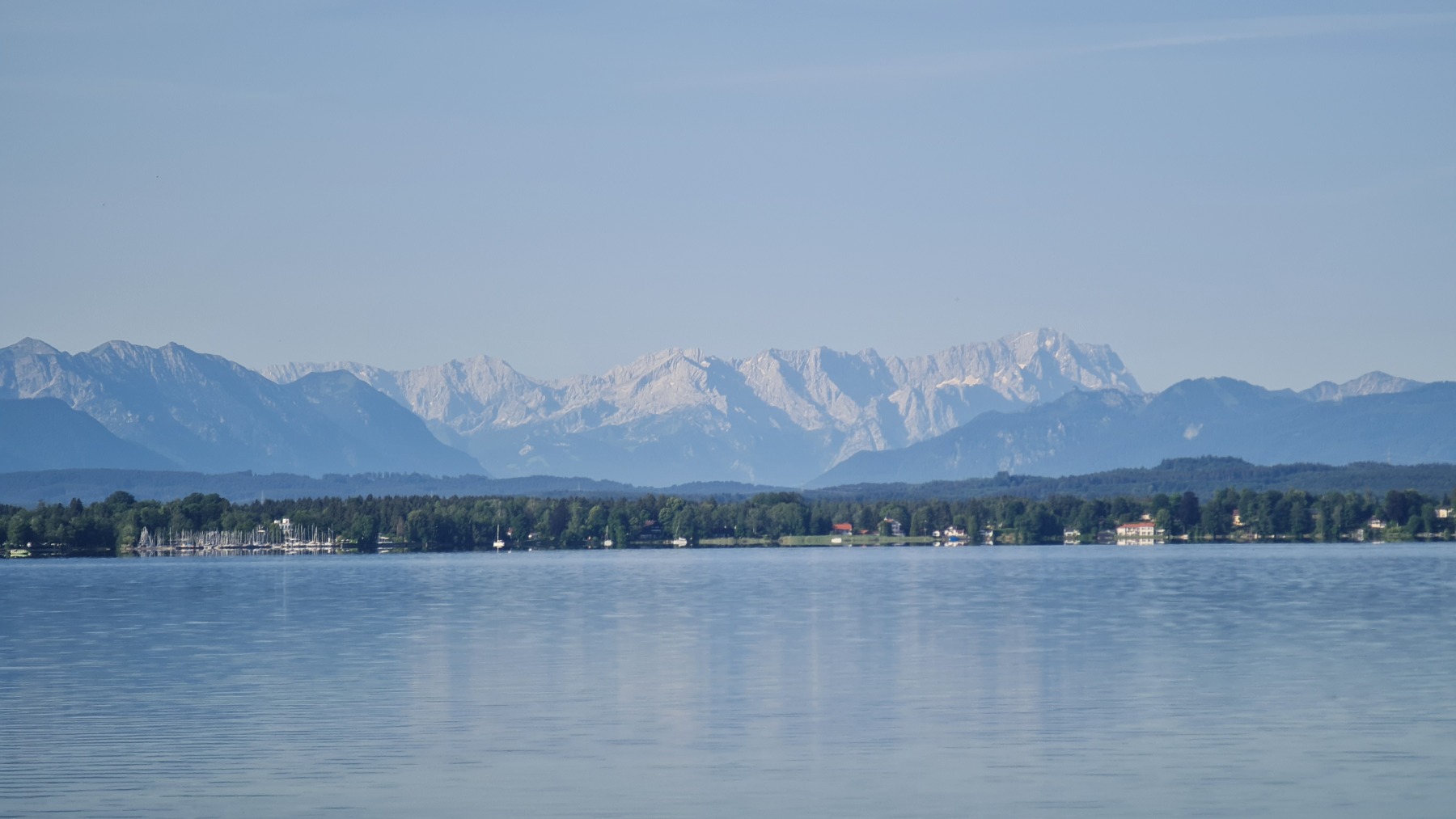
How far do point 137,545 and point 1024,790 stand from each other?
18326 centimetres

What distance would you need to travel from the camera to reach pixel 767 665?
160 ft

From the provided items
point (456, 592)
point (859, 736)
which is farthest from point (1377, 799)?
point (456, 592)

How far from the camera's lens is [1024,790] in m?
28.7

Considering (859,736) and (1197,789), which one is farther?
(859,736)

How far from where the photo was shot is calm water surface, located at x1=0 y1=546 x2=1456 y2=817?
2873 centimetres

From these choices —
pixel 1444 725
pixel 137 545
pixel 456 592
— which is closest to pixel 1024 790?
pixel 1444 725

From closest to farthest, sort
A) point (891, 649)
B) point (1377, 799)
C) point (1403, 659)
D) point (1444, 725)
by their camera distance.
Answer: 1. point (1377, 799)
2. point (1444, 725)
3. point (1403, 659)
4. point (891, 649)

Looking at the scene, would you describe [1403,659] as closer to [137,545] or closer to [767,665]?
[767,665]

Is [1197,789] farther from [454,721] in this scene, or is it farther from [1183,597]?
[1183,597]

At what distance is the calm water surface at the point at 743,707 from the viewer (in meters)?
28.7

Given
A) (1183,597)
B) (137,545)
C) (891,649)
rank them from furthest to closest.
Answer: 1. (137,545)
2. (1183,597)
3. (891,649)

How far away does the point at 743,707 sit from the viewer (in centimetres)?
3941

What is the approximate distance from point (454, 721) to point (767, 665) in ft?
43.3

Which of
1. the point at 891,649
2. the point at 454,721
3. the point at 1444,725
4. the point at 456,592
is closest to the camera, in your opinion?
the point at 1444,725
